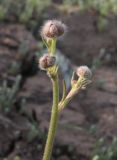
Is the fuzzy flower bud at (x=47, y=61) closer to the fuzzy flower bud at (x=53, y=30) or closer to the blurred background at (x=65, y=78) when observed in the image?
the fuzzy flower bud at (x=53, y=30)

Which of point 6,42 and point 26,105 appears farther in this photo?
point 6,42

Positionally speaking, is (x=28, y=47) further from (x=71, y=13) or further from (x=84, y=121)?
(x=71, y=13)

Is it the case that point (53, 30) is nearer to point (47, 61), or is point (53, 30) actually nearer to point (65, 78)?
point (47, 61)

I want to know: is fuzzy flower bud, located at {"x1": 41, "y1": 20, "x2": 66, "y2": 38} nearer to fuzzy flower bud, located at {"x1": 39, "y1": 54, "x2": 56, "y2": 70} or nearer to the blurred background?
fuzzy flower bud, located at {"x1": 39, "y1": 54, "x2": 56, "y2": 70}

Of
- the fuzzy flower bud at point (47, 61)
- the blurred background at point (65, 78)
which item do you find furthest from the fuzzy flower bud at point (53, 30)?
the blurred background at point (65, 78)

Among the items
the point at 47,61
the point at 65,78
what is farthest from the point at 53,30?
the point at 65,78

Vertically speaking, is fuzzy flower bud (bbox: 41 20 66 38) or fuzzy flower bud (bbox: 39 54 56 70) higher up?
fuzzy flower bud (bbox: 41 20 66 38)

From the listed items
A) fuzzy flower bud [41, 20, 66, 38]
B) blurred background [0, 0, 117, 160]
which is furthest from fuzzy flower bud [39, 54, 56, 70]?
blurred background [0, 0, 117, 160]

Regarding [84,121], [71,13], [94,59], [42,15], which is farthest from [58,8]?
[84,121]
